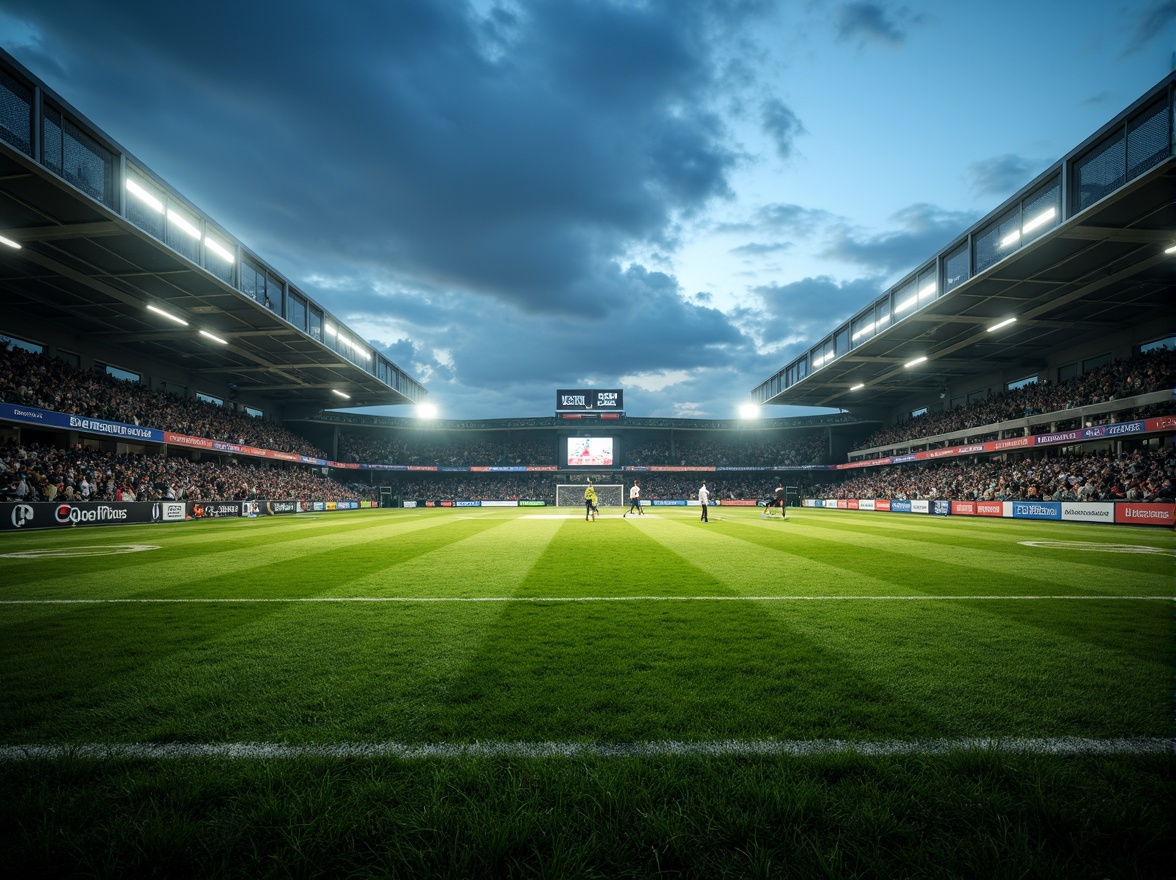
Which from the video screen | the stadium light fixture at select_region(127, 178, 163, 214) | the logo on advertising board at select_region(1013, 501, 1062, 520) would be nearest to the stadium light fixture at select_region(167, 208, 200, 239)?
the stadium light fixture at select_region(127, 178, 163, 214)

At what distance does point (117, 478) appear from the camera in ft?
84.5

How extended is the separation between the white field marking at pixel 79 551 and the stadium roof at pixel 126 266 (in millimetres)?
11645

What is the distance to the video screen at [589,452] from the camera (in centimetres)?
6109

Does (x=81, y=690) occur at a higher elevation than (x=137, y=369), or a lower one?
lower

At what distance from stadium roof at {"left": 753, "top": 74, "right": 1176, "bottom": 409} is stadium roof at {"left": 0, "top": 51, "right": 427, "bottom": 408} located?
33.8 m

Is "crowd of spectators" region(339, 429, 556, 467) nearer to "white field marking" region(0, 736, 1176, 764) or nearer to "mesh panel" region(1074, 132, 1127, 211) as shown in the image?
"mesh panel" region(1074, 132, 1127, 211)

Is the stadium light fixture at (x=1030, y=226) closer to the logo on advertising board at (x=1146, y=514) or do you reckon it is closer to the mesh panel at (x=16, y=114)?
the logo on advertising board at (x=1146, y=514)

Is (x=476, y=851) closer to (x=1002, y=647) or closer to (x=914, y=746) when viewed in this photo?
(x=914, y=746)

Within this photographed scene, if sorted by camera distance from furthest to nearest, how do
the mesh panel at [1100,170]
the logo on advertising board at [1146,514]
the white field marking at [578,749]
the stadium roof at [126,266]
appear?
the logo on advertising board at [1146,514], the mesh panel at [1100,170], the stadium roof at [126,266], the white field marking at [578,749]

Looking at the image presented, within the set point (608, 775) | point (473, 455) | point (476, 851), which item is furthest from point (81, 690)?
point (473, 455)

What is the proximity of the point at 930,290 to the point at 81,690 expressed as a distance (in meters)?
34.7

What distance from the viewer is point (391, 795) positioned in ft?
7.97

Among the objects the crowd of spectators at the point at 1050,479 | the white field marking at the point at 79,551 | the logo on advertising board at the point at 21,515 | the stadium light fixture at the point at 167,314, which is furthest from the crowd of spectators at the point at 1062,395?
the stadium light fixture at the point at 167,314

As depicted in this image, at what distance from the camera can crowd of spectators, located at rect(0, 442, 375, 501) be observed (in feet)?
68.4
